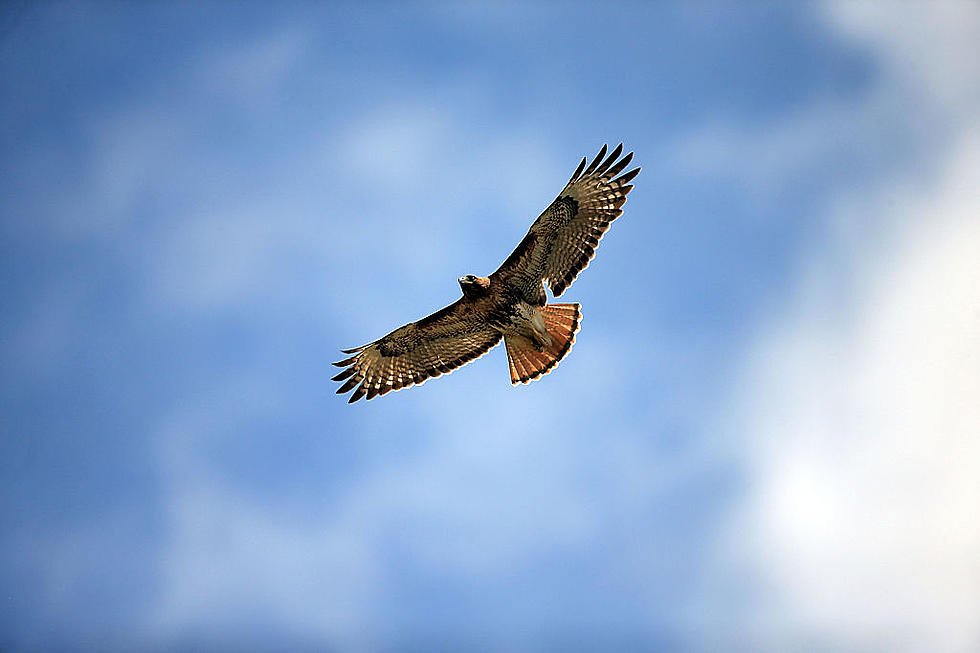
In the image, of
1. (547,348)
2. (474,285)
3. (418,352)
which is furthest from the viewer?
(418,352)

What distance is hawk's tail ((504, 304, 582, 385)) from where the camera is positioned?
482 inches

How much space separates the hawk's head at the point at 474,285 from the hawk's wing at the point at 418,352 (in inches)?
12.8

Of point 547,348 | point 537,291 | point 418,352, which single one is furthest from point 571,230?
point 418,352

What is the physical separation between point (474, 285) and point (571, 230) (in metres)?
1.62

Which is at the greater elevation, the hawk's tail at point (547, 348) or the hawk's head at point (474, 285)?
the hawk's head at point (474, 285)

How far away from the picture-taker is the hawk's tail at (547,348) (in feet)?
40.2

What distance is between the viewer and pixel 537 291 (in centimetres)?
1220

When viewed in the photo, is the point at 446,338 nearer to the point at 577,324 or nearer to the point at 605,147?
the point at 577,324

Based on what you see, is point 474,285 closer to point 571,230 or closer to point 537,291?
point 537,291

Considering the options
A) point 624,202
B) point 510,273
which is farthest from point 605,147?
point 510,273

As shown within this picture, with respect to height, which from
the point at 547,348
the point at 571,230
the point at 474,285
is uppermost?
the point at 571,230

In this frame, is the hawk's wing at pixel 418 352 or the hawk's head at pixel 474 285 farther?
the hawk's wing at pixel 418 352

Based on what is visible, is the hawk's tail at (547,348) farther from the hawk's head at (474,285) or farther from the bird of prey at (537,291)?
the hawk's head at (474,285)

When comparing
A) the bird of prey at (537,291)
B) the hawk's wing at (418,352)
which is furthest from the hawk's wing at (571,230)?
the hawk's wing at (418,352)
